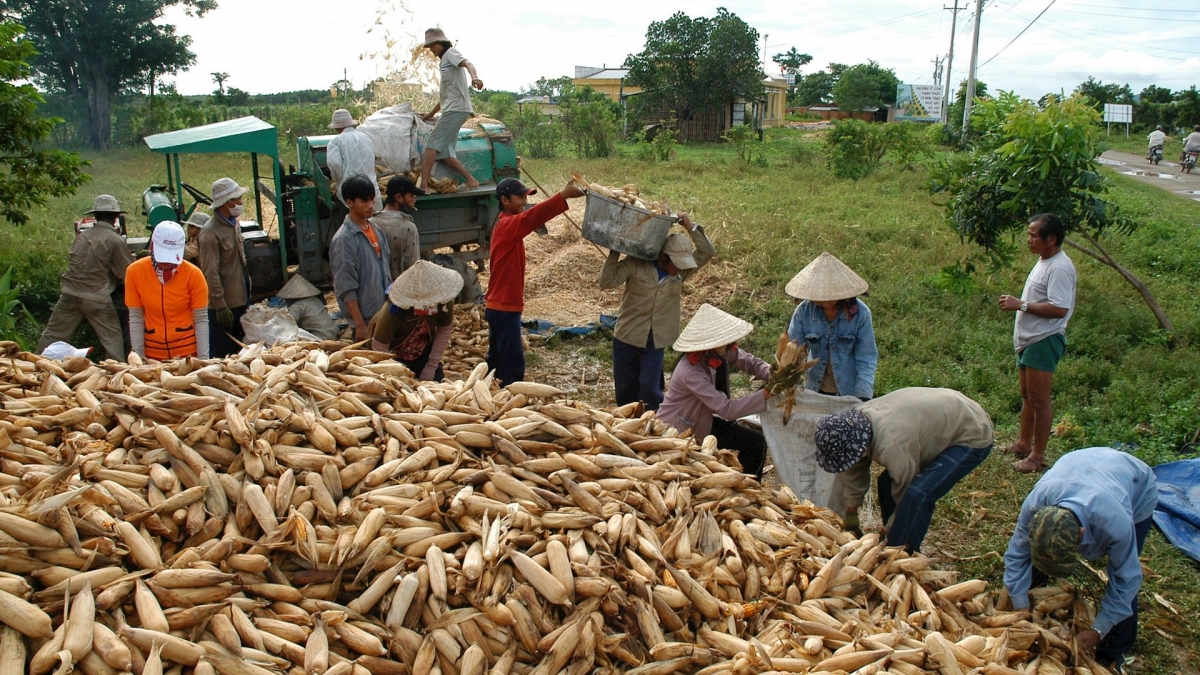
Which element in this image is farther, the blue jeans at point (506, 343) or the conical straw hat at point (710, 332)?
the blue jeans at point (506, 343)

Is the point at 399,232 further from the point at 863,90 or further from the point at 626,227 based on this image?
the point at 863,90

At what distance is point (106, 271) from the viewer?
6.09 metres

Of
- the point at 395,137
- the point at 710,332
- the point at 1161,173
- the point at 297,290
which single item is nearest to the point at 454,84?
the point at 395,137

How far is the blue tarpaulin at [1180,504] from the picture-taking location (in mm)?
4656

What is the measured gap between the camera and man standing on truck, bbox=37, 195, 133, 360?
5992mm

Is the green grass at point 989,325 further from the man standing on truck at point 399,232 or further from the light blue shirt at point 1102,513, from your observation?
the man standing on truck at point 399,232

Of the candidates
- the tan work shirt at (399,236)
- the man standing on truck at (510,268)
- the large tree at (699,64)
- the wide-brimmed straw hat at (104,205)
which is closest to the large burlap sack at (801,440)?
the man standing on truck at (510,268)

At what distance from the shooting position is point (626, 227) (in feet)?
16.1

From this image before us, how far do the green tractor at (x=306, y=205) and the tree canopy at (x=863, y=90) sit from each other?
44506 millimetres

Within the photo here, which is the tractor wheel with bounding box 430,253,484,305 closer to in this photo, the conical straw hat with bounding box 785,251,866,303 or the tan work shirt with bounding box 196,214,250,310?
the tan work shirt with bounding box 196,214,250,310

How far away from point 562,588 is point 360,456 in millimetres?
1047

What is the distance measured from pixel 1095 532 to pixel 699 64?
97.9 ft

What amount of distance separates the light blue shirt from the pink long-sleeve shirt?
1.35m

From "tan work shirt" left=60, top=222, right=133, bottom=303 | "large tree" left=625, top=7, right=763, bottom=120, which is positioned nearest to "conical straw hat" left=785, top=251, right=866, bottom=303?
"tan work shirt" left=60, top=222, right=133, bottom=303
